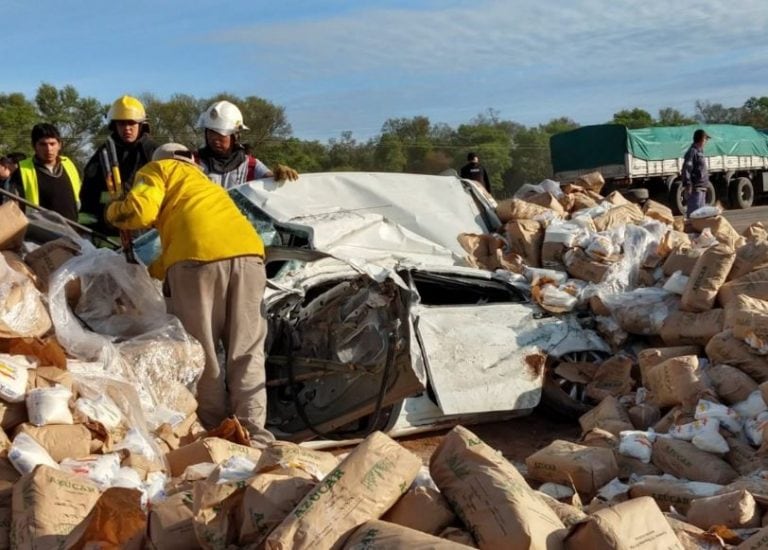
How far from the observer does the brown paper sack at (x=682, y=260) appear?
21.4 feet

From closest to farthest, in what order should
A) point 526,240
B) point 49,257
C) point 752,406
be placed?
point 752,406 < point 49,257 < point 526,240

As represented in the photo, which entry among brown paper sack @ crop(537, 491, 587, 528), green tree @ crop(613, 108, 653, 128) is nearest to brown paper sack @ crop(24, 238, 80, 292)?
brown paper sack @ crop(537, 491, 587, 528)

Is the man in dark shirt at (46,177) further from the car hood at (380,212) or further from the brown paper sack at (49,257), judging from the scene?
the brown paper sack at (49,257)

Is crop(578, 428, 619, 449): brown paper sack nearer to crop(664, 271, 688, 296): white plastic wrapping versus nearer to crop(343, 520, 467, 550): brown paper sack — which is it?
crop(664, 271, 688, 296): white plastic wrapping

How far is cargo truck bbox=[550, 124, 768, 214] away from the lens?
67.4 ft

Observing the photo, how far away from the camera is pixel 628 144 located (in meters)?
20.2

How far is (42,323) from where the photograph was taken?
15.3 ft

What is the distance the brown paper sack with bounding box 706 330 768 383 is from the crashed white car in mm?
933

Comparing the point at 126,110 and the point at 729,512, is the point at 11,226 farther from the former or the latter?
the point at 729,512

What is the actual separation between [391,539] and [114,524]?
39.5 inches

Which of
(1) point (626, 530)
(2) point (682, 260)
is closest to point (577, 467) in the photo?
(1) point (626, 530)

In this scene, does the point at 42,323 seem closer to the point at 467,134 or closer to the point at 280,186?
the point at 280,186

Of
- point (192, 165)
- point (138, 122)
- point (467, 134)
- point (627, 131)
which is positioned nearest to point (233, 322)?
point (192, 165)

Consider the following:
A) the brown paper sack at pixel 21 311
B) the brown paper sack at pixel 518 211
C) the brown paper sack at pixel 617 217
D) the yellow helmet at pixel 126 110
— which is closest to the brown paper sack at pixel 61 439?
the brown paper sack at pixel 21 311
